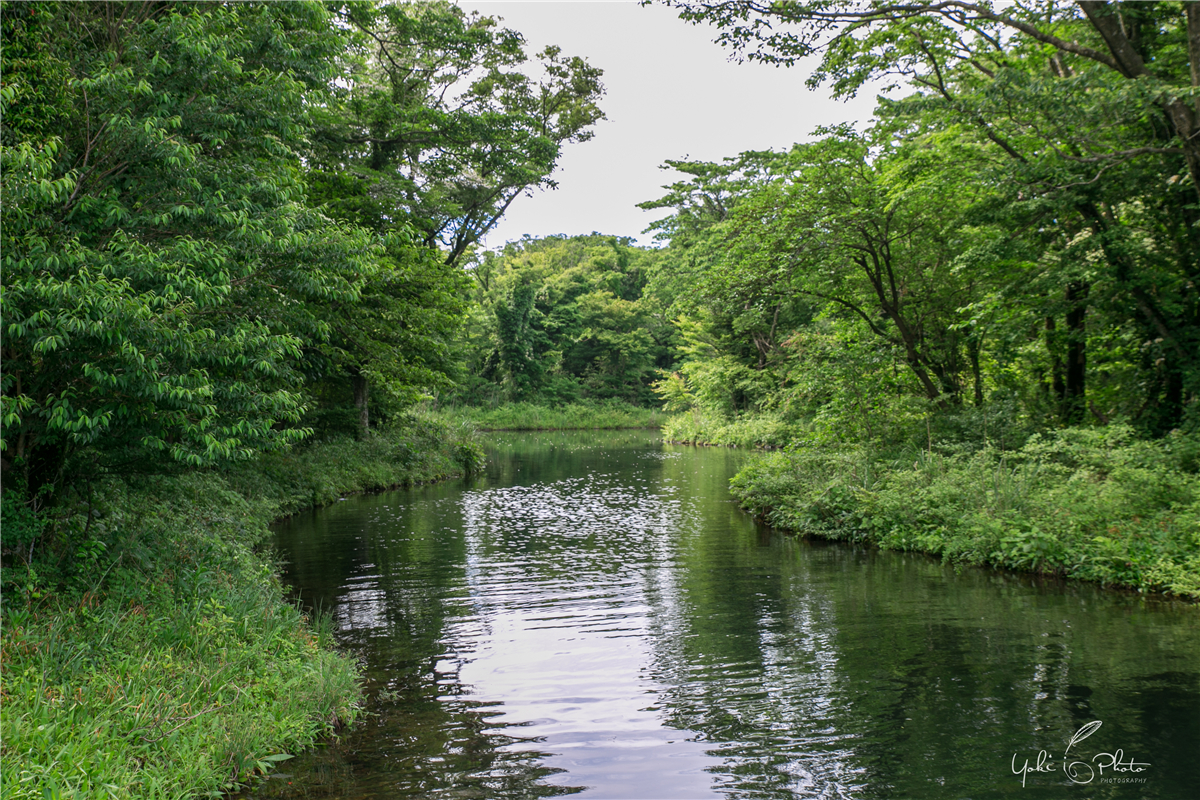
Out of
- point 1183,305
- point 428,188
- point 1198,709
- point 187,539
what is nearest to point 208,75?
point 187,539

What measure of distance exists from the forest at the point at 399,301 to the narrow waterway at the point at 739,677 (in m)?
0.87

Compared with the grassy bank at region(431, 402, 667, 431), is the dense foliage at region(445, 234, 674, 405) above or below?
above

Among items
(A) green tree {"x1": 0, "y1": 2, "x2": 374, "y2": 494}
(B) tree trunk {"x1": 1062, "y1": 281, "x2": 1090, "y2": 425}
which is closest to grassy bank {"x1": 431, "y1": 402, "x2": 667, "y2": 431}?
(B) tree trunk {"x1": 1062, "y1": 281, "x2": 1090, "y2": 425}

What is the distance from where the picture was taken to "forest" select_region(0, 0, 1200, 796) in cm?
→ 585

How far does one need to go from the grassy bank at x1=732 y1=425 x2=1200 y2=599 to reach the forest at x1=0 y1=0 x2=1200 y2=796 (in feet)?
0.19

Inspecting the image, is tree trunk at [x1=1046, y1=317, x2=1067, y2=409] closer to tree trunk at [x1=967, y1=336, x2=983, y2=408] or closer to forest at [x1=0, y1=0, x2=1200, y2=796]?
forest at [x1=0, y1=0, x2=1200, y2=796]

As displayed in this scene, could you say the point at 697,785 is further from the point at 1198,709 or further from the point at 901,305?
the point at 901,305

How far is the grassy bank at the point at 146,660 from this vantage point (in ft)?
14.8

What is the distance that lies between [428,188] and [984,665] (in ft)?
65.3

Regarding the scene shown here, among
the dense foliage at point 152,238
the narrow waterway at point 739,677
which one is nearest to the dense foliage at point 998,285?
the narrow waterway at point 739,677

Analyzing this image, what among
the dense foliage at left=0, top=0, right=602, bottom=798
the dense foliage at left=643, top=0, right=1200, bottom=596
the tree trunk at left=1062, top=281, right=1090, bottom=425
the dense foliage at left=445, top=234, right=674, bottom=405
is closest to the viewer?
the dense foliage at left=0, top=0, right=602, bottom=798

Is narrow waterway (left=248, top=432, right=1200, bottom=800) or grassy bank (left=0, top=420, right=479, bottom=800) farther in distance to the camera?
narrow waterway (left=248, top=432, right=1200, bottom=800)

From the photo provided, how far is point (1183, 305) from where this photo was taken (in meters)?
12.4

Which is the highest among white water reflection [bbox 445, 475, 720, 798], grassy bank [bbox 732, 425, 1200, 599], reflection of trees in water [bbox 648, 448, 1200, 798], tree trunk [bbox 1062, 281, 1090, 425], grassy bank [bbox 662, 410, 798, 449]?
tree trunk [bbox 1062, 281, 1090, 425]
